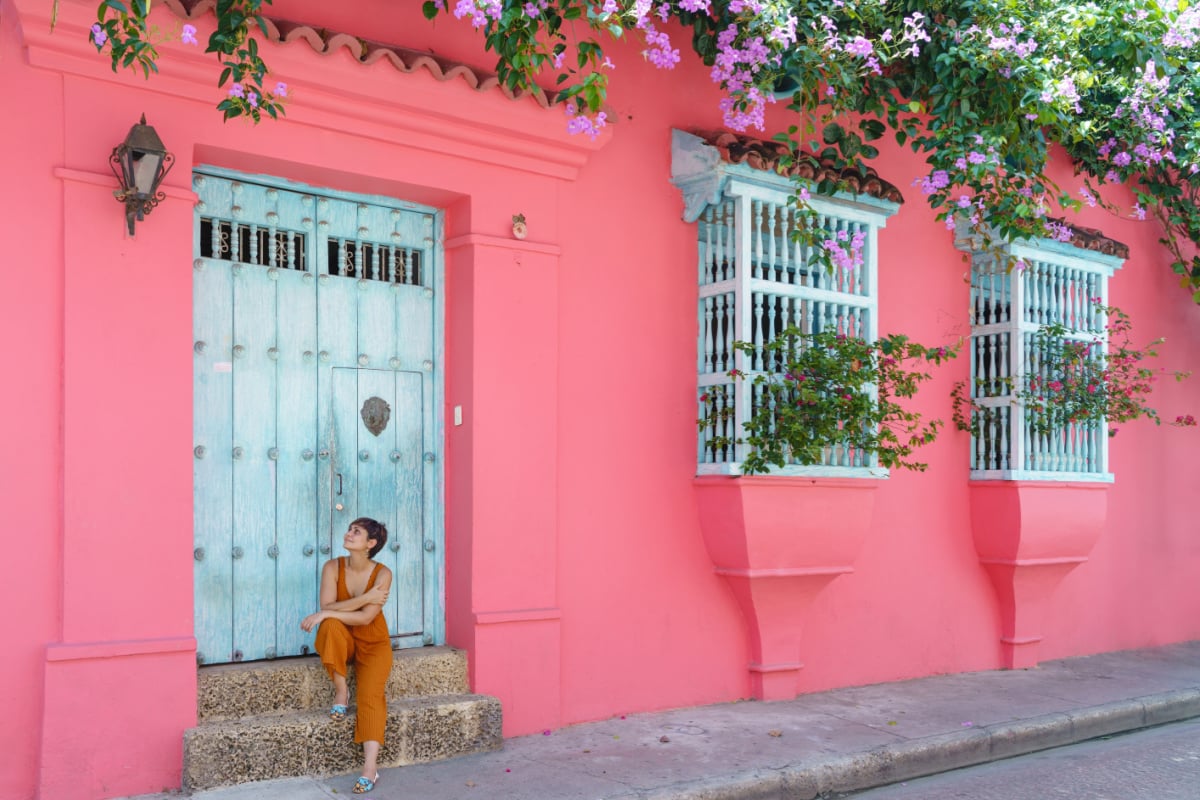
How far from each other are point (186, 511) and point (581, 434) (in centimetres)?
220

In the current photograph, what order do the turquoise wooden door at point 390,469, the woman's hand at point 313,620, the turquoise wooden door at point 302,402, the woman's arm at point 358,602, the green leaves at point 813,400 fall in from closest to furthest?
1. the woman's hand at point 313,620
2. the woman's arm at point 358,602
3. the turquoise wooden door at point 302,402
4. the turquoise wooden door at point 390,469
5. the green leaves at point 813,400

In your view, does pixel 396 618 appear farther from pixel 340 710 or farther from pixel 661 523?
pixel 661 523

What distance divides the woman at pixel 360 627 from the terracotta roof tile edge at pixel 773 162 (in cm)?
289

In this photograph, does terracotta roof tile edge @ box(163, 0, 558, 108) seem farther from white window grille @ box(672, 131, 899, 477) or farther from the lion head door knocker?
the lion head door knocker

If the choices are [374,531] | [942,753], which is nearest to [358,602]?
[374,531]

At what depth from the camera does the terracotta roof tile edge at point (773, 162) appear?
6637 mm

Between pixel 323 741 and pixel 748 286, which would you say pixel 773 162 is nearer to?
pixel 748 286

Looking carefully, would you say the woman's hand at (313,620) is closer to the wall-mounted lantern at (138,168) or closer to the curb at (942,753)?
the curb at (942,753)

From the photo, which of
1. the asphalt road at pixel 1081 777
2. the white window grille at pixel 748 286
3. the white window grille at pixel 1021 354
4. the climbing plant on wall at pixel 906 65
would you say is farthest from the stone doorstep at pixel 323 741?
the white window grille at pixel 1021 354

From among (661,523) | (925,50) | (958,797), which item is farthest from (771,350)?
(958,797)

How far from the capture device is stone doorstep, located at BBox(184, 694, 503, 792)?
4.88 metres

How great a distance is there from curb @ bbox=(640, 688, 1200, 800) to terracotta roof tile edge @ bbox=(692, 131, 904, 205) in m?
3.19

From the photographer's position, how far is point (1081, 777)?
19.3 ft

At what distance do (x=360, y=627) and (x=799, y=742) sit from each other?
91.0 inches
